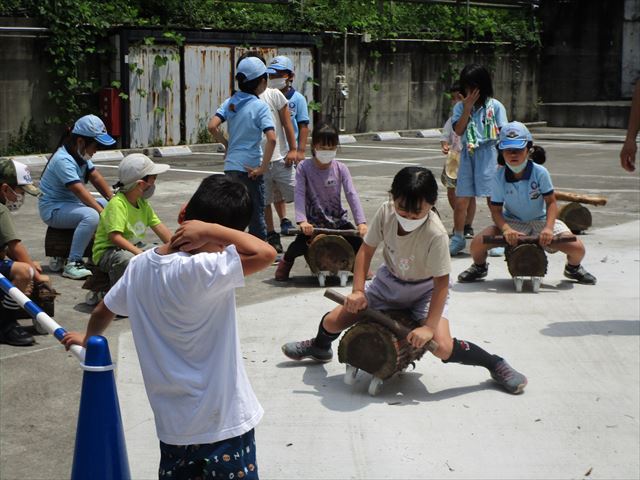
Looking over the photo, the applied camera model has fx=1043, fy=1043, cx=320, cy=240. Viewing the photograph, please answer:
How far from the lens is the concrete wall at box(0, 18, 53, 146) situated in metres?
16.6

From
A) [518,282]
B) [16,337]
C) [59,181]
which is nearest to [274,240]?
[59,181]

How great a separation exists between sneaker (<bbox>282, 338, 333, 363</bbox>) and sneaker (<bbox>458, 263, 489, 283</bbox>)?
2.40 metres

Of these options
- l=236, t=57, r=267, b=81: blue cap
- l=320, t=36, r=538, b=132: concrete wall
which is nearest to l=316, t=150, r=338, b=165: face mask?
l=236, t=57, r=267, b=81: blue cap

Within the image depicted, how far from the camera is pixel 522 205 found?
786cm

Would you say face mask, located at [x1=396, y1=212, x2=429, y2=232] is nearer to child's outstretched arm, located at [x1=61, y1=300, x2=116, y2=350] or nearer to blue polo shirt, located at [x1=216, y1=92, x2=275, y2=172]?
child's outstretched arm, located at [x1=61, y1=300, x2=116, y2=350]

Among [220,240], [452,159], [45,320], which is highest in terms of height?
[220,240]

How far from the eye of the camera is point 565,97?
28328 mm

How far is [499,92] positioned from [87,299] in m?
20.6

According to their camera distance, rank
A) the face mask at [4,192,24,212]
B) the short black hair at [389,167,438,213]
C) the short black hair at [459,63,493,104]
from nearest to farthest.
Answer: the short black hair at [389,167,438,213]
the face mask at [4,192,24,212]
the short black hair at [459,63,493,104]

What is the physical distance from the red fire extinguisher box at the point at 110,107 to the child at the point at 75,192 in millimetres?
9450

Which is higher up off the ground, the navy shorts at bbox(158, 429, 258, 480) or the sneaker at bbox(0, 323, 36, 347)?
the navy shorts at bbox(158, 429, 258, 480)

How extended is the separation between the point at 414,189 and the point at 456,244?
4037 mm

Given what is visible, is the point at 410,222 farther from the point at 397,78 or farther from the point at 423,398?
the point at 397,78

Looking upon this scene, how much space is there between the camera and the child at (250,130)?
27.6 feet
